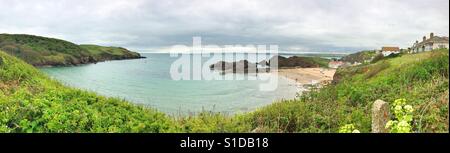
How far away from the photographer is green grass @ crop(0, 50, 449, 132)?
5875 millimetres

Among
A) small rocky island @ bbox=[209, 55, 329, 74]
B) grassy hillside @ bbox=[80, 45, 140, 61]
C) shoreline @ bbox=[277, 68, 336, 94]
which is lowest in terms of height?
shoreline @ bbox=[277, 68, 336, 94]

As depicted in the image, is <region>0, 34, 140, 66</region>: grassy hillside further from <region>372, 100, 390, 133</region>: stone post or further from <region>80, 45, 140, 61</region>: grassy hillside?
<region>372, 100, 390, 133</region>: stone post

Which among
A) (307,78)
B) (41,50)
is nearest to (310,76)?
(307,78)

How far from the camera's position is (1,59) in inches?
463

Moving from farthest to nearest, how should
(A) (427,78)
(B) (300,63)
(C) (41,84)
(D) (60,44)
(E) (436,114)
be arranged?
(B) (300,63) → (D) (60,44) → (C) (41,84) → (A) (427,78) → (E) (436,114)

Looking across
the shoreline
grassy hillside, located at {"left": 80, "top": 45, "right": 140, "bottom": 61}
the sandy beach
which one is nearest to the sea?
the shoreline

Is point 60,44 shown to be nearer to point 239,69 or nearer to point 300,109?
point 239,69

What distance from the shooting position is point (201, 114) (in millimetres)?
8531

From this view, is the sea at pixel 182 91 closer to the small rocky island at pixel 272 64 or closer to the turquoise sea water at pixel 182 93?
the turquoise sea water at pixel 182 93

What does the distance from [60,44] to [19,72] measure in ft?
142

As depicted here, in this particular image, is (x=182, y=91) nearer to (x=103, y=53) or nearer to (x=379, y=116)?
(x=379, y=116)

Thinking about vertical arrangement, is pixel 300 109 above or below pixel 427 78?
below
